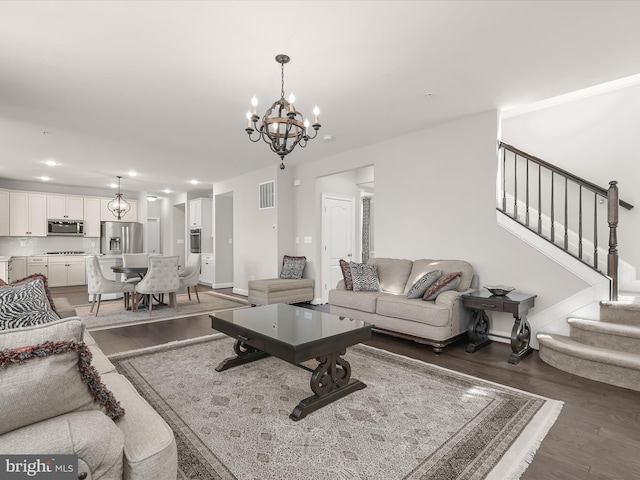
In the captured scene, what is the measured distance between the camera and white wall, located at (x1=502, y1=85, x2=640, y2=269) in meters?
3.85

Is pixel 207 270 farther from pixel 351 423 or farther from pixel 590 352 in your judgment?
pixel 590 352

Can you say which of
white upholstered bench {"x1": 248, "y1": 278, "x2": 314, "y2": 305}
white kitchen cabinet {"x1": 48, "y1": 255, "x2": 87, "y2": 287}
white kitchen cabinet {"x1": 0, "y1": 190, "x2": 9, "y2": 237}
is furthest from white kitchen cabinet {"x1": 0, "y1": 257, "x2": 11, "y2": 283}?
white upholstered bench {"x1": 248, "y1": 278, "x2": 314, "y2": 305}

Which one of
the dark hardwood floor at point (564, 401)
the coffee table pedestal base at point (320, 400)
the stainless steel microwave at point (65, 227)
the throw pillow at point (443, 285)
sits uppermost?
the stainless steel microwave at point (65, 227)

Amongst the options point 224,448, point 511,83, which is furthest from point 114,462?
point 511,83

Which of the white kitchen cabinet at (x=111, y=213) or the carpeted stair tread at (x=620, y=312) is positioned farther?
the white kitchen cabinet at (x=111, y=213)

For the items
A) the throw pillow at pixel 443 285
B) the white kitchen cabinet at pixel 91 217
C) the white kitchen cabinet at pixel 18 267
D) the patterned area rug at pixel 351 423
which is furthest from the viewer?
the white kitchen cabinet at pixel 91 217

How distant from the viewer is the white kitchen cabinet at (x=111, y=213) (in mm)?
9195

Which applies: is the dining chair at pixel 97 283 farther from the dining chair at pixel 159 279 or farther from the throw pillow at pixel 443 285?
the throw pillow at pixel 443 285

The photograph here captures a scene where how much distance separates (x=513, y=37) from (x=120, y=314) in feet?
20.6

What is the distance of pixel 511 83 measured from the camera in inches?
132

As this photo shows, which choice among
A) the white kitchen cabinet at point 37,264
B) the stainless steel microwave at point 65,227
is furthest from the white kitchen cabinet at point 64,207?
the white kitchen cabinet at point 37,264

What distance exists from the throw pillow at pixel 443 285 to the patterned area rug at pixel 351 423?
912 mm

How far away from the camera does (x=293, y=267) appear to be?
6434 mm

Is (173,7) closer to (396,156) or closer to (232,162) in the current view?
(396,156)
